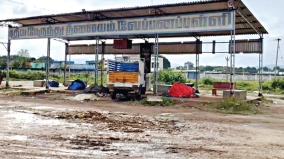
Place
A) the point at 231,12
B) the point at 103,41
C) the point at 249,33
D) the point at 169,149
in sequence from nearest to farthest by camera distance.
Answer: the point at 169,149 < the point at 231,12 < the point at 249,33 < the point at 103,41

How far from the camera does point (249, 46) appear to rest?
33438 mm

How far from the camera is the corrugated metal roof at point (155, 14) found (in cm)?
2632

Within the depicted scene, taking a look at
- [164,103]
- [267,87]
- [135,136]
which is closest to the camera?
[135,136]

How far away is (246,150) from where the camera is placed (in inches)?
424

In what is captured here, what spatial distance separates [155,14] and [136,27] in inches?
70.7

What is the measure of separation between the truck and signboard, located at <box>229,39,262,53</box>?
9.87 metres

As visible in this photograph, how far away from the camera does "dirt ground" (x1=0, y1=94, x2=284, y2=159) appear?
10.1m

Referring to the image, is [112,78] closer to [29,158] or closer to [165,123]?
[165,123]

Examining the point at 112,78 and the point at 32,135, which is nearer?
the point at 32,135

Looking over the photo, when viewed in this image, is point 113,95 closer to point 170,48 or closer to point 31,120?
point 170,48

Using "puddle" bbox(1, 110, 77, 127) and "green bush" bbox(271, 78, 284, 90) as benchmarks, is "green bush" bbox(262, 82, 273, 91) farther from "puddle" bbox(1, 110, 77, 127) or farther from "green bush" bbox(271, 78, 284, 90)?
"puddle" bbox(1, 110, 77, 127)

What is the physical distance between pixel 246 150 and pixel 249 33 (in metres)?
25.3

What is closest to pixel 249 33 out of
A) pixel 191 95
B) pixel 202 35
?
pixel 202 35

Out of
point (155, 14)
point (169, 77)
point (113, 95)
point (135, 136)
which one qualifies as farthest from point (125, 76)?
point (169, 77)
